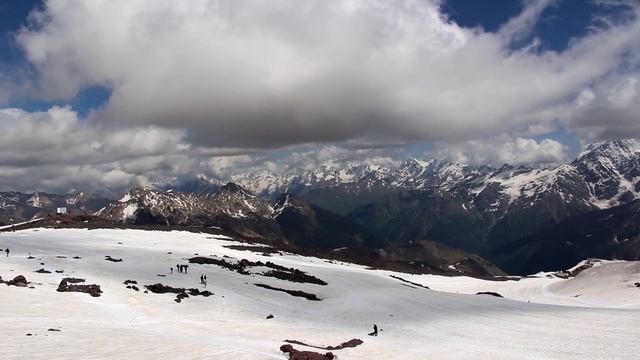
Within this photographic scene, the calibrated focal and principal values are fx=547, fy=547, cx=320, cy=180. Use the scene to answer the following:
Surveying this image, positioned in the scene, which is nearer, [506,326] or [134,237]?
[506,326]

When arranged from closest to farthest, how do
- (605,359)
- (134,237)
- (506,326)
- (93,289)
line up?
(605,359)
(93,289)
(506,326)
(134,237)

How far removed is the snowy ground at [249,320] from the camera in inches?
1305

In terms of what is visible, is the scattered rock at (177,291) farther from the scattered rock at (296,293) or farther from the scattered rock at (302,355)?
the scattered rock at (302,355)

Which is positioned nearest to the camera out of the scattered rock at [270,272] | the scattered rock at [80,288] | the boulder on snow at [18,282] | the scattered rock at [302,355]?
the scattered rock at [302,355]

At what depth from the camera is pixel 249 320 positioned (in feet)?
167

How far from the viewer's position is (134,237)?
130 meters

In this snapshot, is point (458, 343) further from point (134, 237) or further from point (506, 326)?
point (134, 237)

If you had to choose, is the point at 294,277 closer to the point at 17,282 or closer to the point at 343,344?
the point at 17,282

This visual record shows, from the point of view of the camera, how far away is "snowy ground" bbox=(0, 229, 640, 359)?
33.2 metres

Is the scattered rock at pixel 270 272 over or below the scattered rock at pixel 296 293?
over

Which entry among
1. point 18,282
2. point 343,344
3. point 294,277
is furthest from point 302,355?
point 294,277

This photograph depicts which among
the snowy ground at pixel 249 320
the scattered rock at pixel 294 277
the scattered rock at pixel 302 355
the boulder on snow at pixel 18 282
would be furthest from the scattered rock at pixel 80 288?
the scattered rock at pixel 294 277

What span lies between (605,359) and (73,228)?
13227 cm

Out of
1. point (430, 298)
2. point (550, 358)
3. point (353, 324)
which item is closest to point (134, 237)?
point (430, 298)
